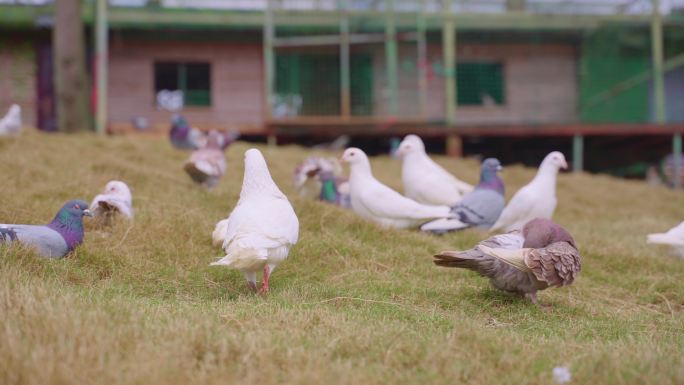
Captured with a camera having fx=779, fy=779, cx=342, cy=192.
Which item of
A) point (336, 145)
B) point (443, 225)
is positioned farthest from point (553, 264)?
point (336, 145)

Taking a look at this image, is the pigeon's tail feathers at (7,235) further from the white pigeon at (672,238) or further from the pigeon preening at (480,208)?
the white pigeon at (672,238)

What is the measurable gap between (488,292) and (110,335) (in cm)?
280

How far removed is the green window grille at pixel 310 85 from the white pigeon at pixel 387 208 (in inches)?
385

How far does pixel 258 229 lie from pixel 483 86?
1489cm

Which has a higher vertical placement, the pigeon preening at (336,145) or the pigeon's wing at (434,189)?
the pigeon preening at (336,145)

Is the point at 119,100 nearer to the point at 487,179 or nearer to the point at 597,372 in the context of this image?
the point at 487,179

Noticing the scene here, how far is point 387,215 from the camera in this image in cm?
715

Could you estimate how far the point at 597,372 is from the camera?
3.50m

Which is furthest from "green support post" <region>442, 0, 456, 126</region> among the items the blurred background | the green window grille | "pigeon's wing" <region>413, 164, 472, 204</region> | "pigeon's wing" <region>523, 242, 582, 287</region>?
"pigeon's wing" <region>523, 242, 582, 287</region>

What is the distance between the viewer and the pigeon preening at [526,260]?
4863mm

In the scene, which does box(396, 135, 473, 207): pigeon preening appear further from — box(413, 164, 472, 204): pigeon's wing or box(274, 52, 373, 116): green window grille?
box(274, 52, 373, 116): green window grille

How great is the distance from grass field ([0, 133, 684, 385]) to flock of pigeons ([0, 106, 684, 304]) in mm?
197

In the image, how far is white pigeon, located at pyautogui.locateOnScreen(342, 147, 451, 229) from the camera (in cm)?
712

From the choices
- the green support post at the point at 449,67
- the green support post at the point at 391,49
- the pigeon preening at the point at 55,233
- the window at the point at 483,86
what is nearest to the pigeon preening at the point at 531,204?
the pigeon preening at the point at 55,233
